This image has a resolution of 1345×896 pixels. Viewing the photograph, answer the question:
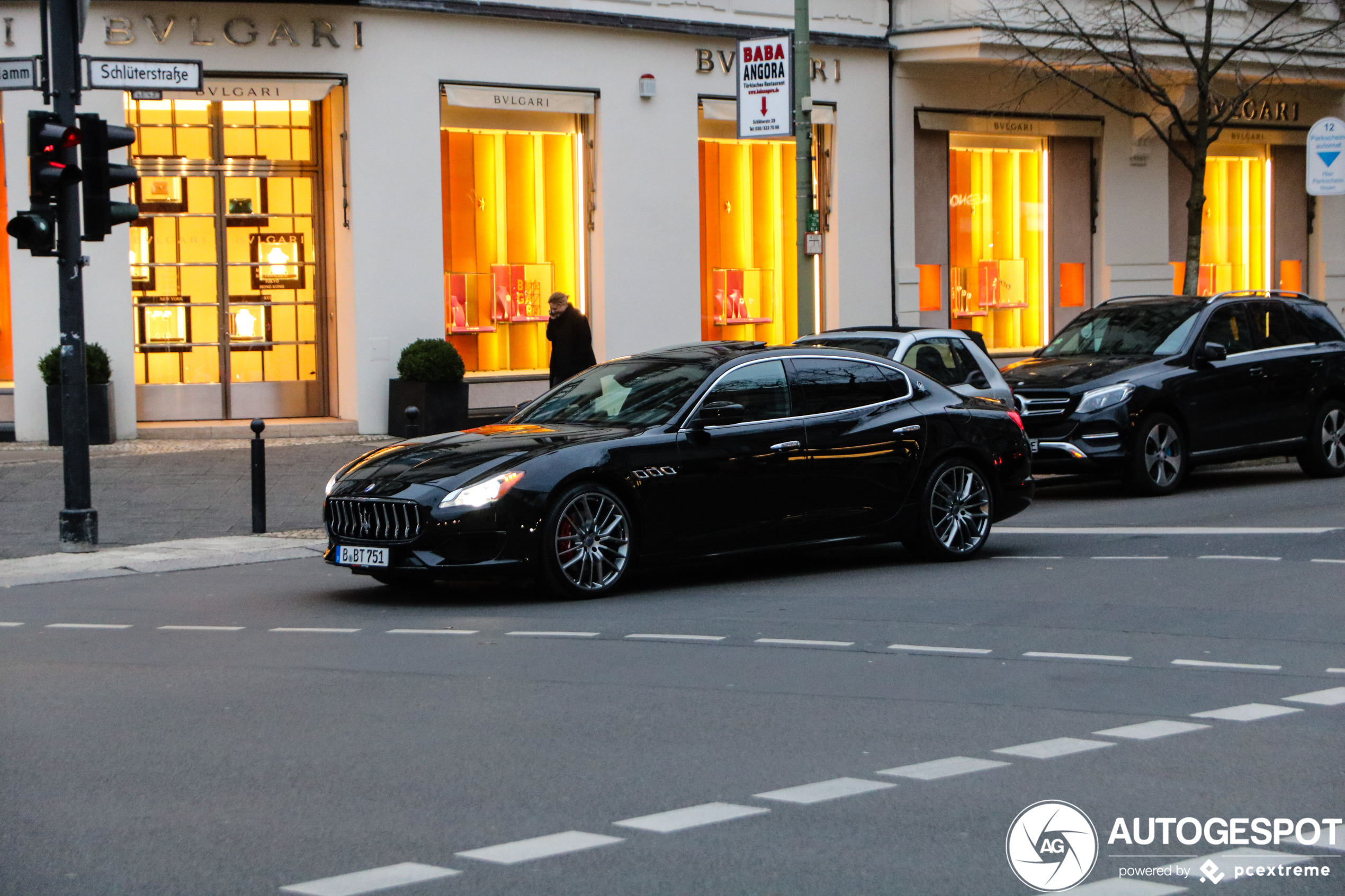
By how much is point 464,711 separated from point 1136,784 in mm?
2756

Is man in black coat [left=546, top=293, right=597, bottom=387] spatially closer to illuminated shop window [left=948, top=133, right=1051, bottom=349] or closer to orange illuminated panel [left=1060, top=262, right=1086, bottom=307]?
illuminated shop window [left=948, top=133, right=1051, bottom=349]

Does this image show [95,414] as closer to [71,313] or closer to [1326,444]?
[71,313]

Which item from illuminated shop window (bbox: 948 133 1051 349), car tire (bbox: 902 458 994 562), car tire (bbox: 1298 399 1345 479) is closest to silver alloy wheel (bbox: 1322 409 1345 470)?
car tire (bbox: 1298 399 1345 479)

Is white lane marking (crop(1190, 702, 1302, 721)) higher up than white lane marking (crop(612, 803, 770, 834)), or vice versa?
white lane marking (crop(612, 803, 770, 834))

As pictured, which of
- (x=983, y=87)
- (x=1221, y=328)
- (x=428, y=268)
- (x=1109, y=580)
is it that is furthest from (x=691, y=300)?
(x=1109, y=580)

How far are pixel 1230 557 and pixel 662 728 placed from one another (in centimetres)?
634

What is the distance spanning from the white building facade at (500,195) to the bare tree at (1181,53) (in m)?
0.94

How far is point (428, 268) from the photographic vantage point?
21.7 meters

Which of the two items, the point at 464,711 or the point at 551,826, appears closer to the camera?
the point at 551,826

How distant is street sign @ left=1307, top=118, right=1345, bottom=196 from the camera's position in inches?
863

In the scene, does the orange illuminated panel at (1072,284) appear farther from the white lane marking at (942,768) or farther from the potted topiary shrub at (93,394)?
the white lane marking at (942,768)

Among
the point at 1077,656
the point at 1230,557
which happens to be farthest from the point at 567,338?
the point at 1077,656

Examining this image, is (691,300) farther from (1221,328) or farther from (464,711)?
(464,711)

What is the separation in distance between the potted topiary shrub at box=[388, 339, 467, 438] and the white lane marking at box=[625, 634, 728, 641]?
11.8 m
